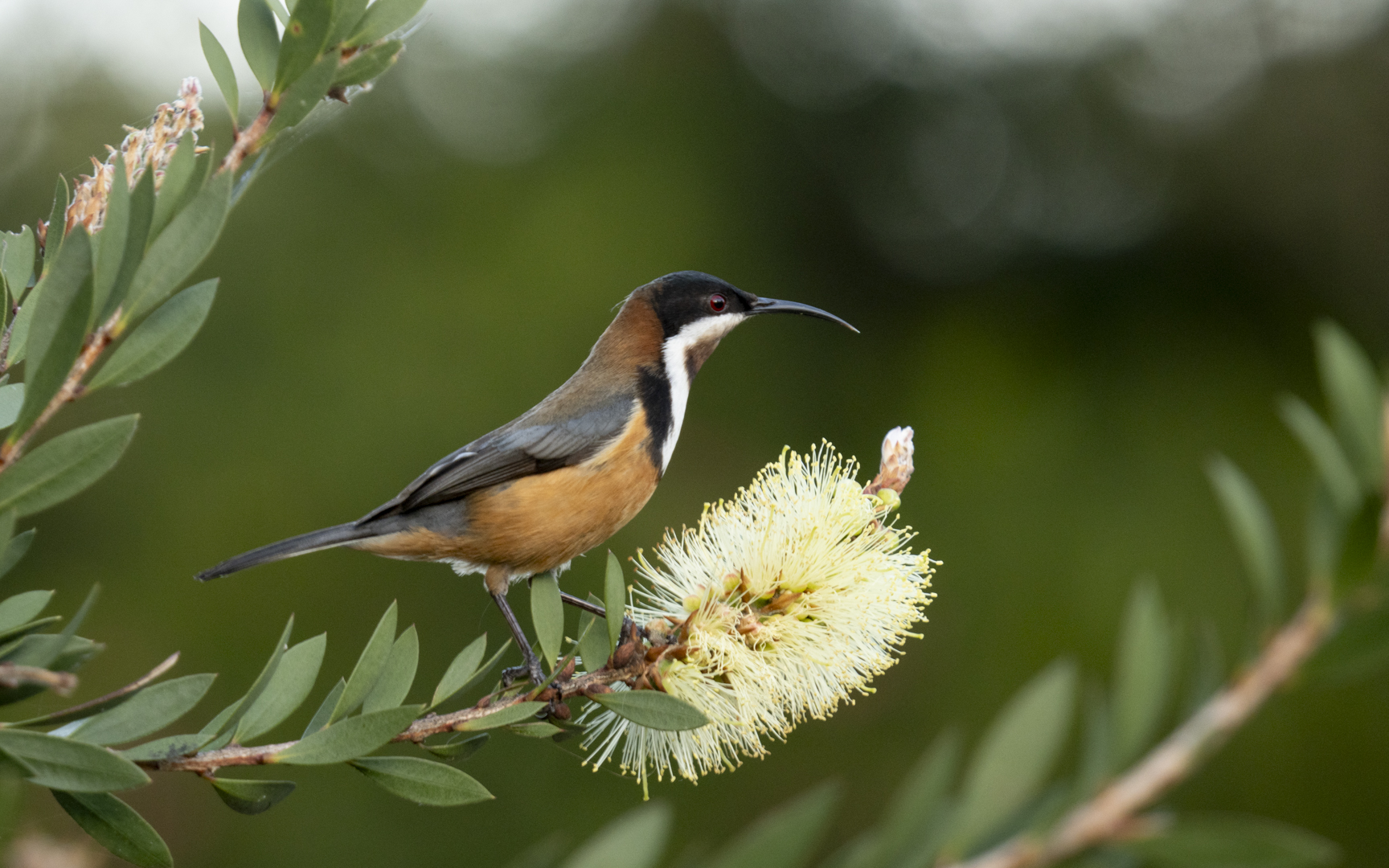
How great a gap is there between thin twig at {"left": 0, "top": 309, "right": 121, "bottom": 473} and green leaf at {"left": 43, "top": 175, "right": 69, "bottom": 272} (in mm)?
265

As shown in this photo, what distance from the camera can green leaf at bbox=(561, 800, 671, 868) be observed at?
0.66m

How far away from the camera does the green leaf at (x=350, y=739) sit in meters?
1.21

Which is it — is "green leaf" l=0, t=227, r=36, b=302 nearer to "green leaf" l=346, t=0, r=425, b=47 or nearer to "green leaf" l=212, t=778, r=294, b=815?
"green leaf" l=346, t=0, r=425, b=47

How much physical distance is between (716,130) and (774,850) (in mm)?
11403

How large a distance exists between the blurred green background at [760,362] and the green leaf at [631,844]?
638 cm

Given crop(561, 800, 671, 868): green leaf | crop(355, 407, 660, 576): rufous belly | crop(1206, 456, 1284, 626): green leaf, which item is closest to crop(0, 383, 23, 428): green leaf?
crop(561, 800, 671, 868): green leaf

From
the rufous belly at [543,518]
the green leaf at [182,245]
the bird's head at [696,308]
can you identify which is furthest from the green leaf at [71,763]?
the bird's head at [696,308]

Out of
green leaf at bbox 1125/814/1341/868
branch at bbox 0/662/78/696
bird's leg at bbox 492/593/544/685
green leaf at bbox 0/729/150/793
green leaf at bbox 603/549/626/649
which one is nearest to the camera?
green leaf at bbox 1125/814/1341/868

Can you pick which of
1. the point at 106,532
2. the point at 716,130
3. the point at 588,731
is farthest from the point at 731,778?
the point at 588,731

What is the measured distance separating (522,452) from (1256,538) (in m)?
2.52

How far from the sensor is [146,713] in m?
1.18

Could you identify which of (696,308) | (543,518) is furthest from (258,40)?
(696,308)

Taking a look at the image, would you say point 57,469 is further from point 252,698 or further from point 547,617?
point 547,617

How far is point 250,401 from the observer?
8898mm
